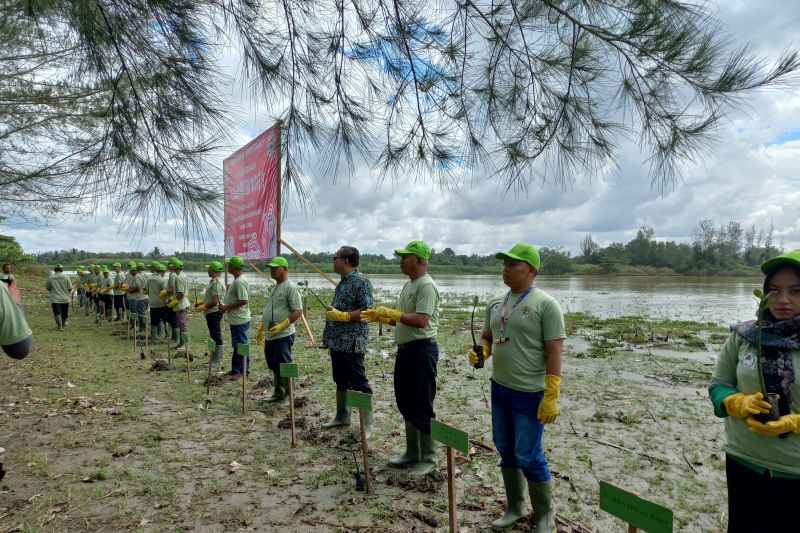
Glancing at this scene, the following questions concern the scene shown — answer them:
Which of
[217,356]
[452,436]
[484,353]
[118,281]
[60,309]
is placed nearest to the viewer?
[452,436]

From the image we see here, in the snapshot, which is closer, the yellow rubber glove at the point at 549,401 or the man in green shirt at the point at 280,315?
the yellow rubber glove at the point at 549,401

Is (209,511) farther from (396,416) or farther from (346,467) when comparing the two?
(396,416)

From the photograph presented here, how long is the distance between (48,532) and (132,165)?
7.82 feet

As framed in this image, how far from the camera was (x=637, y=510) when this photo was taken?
1.56 meters

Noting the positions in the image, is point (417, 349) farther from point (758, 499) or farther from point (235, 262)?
point (235, 262)

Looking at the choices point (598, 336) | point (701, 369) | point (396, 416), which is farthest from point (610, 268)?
point (396, 416)

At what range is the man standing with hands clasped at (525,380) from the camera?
2508mm

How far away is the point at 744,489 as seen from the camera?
1893mm

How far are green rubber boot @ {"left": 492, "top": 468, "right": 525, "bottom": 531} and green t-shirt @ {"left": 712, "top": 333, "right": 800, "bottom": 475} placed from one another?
3.94 ft

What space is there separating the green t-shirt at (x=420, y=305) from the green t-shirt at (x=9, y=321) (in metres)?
2.27

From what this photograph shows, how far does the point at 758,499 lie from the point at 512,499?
1.34m

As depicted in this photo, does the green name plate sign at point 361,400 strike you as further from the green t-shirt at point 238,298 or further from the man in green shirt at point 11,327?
the green t-shirt at point 238,298

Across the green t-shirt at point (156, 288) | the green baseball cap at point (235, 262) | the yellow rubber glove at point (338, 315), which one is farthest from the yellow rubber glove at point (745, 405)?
the green t-shirt at point (156, 288)

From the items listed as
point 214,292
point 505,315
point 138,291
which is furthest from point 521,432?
point 138,291
